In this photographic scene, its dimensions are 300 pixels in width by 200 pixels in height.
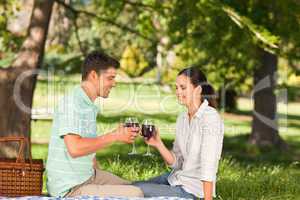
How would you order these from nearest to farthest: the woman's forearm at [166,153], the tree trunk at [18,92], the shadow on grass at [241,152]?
the woman's forearm at [166,153], the tree trunk at [18,92], the shadow on grass at [241,152]

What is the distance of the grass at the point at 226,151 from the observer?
10227 millimetres

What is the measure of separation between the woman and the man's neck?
0.71 m

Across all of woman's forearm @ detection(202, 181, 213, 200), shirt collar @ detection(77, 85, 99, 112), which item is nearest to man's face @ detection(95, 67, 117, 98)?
shirt collar @ detection(77, 85, 99, 112)

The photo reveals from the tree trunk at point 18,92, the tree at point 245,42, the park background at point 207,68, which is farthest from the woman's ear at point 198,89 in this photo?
the tree trunk at point 18,92

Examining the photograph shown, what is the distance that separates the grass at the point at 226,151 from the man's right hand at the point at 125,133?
2.49 meters

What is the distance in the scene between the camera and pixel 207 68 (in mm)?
22297

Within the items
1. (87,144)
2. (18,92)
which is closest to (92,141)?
(87,144)

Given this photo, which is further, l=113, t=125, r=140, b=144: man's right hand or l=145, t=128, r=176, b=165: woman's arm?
l=145, t=128, r=176, b=165: woman's arm

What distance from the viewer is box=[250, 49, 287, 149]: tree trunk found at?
2039 cm

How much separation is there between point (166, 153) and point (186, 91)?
635 mm

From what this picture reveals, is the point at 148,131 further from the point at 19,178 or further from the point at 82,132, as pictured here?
the point at 19,178

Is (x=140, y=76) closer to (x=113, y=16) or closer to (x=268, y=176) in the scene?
(x=113, y=16)

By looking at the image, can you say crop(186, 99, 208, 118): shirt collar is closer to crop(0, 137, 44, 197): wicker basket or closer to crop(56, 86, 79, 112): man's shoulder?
crop(56, 86, 79, 112): man's shoulder

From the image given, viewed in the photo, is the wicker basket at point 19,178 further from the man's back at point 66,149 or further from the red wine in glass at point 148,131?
the red wine in glass at point 148,131
